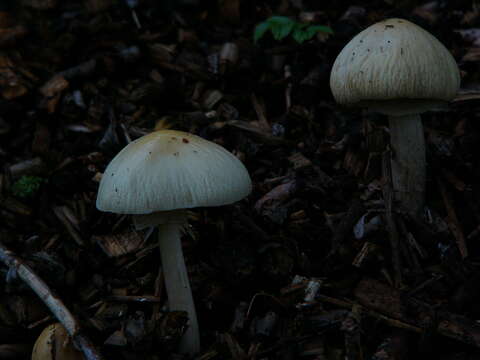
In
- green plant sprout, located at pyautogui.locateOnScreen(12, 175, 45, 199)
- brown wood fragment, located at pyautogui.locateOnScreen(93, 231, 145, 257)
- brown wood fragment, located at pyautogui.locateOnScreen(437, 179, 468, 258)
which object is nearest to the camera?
brown wood fragment, located at pyautogui.locateOnScreen(437, 179, 468, 258)

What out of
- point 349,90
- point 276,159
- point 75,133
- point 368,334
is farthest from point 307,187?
point 75,133

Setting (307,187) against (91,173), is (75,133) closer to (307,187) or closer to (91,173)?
(91,173)

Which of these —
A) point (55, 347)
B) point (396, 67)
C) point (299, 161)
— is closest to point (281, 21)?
point (299, 161)

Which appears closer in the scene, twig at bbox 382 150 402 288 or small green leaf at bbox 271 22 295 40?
twig at bbox 382 150 402 288

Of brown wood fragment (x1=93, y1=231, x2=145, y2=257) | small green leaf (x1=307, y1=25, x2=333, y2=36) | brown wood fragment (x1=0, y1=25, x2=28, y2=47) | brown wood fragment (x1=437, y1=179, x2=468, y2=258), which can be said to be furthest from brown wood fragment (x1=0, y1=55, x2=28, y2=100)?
brown wood fragment (x1=437, y1=179, x2=468, y2=258)

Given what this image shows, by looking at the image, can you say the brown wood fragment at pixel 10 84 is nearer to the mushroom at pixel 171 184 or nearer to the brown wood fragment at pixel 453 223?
the mushroom at pixel 171 184

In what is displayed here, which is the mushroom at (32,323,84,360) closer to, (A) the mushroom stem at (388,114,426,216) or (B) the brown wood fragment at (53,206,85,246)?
(B) the brown wood fragment at (53,206,85,246)

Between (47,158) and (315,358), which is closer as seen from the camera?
(315,358)
